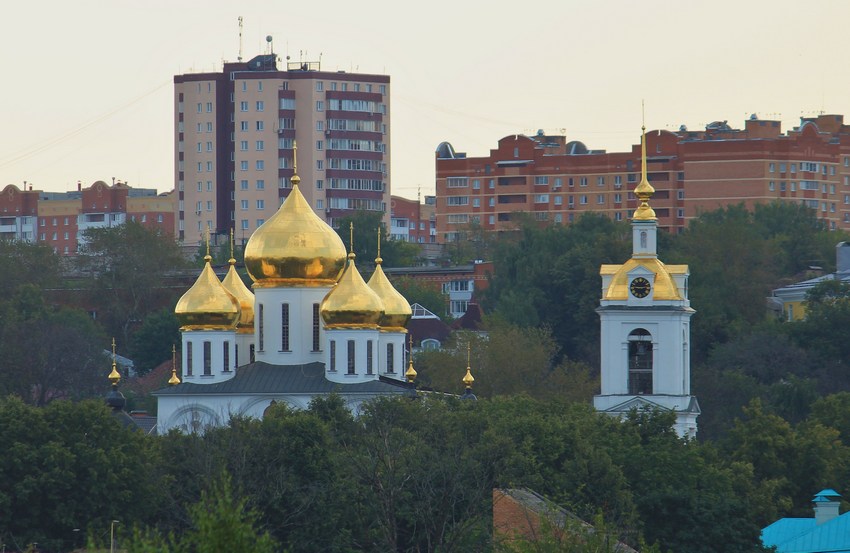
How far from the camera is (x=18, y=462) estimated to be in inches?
2132

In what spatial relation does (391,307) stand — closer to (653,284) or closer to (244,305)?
(244,305)

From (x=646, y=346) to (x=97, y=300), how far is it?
42.4 metres

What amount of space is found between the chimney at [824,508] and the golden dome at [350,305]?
1072 centimetres

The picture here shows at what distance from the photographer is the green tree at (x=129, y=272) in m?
106

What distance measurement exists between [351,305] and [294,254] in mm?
2246

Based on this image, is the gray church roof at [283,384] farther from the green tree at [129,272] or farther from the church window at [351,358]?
the green tree at [129,272]

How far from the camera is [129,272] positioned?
107 m

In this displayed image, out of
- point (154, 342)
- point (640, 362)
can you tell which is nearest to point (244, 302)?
point (640, 362)

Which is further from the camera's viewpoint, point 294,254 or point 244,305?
point 244,305

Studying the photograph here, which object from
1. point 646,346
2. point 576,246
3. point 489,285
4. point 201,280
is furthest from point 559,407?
point 489,285

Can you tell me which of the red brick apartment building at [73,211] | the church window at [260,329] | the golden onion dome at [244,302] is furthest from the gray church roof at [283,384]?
the red brick apartment building at [73,211]

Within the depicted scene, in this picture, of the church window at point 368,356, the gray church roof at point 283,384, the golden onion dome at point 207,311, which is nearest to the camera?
the gray church roof at point 283,384

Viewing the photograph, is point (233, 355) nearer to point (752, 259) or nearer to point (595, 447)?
point (595, 447)

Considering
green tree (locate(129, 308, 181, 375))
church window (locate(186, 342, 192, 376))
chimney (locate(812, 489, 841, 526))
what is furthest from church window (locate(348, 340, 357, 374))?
green tree (locate(129, 308, 181, 375))
